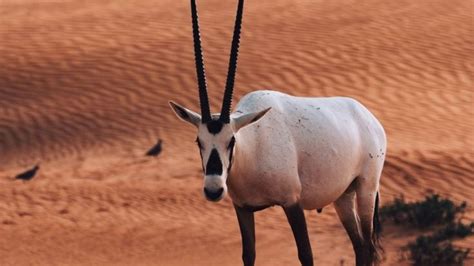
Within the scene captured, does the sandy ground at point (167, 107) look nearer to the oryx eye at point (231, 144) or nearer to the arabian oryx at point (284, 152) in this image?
the arabian oryx at point (284, 152)

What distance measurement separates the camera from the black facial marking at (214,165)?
724 cm

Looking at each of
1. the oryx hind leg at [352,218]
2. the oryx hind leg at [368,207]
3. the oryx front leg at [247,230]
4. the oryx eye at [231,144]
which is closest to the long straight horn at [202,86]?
the oryx eye at [231,144]

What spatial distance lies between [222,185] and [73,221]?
736 cm

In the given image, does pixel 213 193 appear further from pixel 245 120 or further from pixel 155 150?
pixel 155 150

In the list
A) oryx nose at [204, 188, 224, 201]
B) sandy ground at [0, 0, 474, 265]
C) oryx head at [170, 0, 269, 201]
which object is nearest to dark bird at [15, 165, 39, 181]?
sandy ground at [0, 0, 474, 265]

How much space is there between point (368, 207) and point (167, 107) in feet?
33.0

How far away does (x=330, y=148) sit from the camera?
28.3ft

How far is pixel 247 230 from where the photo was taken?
8398 mm

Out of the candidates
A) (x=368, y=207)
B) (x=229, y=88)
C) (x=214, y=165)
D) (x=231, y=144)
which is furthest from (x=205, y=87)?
(x=368, y=207)

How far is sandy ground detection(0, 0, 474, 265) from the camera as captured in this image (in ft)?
44.0

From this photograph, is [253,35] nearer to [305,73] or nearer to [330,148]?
[305,73]

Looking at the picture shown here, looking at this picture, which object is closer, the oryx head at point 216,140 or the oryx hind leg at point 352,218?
the oryx head at point 216,140

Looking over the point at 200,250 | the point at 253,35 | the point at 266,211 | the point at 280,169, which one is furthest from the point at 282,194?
the point at 253,35

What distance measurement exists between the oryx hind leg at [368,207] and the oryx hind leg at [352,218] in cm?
4
